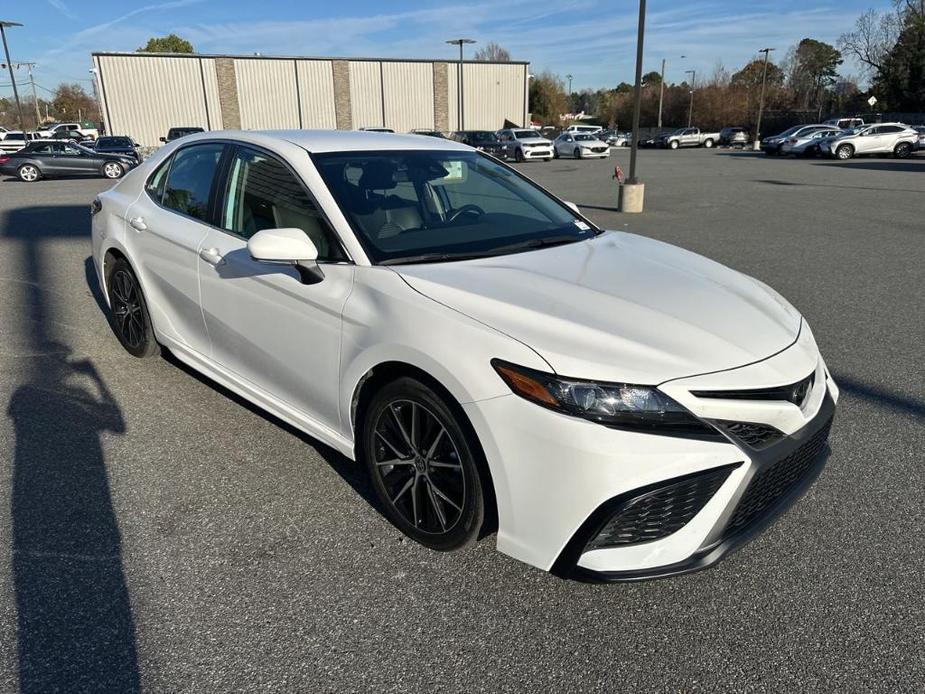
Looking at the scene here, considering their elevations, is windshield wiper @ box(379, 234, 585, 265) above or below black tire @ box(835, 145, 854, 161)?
above

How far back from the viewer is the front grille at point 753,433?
2178 mm

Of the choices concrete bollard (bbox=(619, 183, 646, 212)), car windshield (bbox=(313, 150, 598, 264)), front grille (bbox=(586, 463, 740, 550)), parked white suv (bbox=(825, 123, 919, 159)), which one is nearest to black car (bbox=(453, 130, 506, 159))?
parked white suv (bbox=(825, 123, 919, 159))

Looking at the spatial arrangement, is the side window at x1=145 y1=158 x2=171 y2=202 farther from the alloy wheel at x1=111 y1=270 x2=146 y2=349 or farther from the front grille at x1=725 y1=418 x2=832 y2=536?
the front grille at x1=725 y1=418 x2=832 y2=536

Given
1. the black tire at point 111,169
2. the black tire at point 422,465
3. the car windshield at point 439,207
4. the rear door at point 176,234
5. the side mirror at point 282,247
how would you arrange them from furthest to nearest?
the black tire at point 111,169 < the rear door at point 176,234 < the car windshield at point 439,207 < the side mirror at point 282,247 < the black tire at point 422,465

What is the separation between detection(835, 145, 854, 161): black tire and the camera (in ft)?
108

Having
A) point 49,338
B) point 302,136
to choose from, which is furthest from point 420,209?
point 49,338

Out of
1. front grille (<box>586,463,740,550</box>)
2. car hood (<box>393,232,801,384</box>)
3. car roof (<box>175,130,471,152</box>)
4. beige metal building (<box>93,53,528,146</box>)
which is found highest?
beige metal building (<box>93,53,528,146</box>)

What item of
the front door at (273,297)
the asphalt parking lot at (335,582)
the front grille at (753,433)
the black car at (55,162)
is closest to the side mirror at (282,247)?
the front door at (273,297)

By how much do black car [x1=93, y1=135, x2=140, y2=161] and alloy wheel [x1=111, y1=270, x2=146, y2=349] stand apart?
25.7m

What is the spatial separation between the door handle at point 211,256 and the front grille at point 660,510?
7.65 ft

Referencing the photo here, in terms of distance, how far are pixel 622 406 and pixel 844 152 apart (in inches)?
1463

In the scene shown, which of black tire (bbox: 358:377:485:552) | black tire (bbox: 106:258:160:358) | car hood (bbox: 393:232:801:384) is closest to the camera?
car hood (bbox: 393:232:801:384)

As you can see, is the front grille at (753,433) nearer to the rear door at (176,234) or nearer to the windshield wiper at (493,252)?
the windshield wiper at (493,252)

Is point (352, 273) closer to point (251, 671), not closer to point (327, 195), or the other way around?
point (327, 195)
